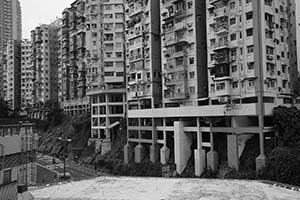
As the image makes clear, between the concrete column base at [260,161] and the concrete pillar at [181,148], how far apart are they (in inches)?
420

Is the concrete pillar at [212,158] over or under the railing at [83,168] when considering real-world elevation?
over

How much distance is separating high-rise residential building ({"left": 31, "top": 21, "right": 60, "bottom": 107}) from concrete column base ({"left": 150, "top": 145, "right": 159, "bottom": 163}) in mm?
63167

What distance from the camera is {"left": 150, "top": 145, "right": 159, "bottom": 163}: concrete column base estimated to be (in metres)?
45.4

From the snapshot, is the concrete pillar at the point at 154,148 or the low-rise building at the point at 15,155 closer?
the low-rise building at the point at 15,155

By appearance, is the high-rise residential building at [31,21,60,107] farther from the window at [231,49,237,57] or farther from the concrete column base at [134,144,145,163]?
the window at [231,49,237,57]

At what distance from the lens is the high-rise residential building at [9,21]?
134500mm

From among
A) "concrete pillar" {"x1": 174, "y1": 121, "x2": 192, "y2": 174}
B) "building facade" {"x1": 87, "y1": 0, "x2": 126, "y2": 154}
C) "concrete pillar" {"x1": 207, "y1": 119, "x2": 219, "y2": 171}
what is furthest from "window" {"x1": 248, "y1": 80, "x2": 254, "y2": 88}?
"building facade" {"x1": 87, "y1": 0, "x2": 126, "y2": 154}

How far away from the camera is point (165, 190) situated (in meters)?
22.9

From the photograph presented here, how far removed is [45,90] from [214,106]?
249 feet

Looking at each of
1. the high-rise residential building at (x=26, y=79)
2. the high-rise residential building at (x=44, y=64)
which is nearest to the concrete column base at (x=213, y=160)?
the high-rise residential building at (x=44, y=64)

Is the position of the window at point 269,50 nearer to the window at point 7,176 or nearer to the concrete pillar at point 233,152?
the concrete pillar at point 233,152

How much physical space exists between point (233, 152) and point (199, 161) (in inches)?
193

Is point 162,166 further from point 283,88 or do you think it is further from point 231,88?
point 283,88

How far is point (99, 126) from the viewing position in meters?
62.3
